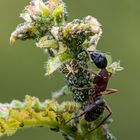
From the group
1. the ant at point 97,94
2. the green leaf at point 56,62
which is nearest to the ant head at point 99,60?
the ant at point 97,94

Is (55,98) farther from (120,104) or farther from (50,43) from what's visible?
(120,104)

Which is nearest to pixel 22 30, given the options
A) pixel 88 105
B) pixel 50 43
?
pixel 50 43

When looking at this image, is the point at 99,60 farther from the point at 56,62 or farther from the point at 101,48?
the point at 101,48

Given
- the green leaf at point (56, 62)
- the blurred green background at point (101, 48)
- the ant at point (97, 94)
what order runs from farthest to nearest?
the blurred green background at point (101, 48) < the ant at point (97, 94) < the green leaf at point (56, 62)

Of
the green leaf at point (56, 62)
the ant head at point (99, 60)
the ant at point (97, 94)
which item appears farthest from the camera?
the ant head at point (99, 60)

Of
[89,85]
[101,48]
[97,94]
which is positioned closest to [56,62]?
[89,85]

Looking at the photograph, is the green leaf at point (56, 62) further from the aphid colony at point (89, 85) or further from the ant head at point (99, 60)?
the ant head at point (99, 60)

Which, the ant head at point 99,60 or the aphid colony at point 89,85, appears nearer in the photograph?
the aphid colony at point 89,85
